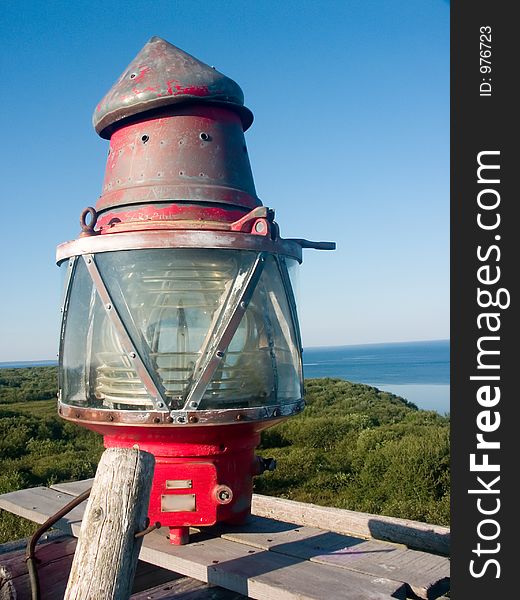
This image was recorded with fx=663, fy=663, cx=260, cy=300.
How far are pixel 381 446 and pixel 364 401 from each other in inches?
315

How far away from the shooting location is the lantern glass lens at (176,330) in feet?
9.48

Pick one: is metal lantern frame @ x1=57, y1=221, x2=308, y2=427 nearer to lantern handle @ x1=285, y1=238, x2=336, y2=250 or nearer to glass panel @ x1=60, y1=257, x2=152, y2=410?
glass panel @ x1=60, y1=257, x2=152, y2=410

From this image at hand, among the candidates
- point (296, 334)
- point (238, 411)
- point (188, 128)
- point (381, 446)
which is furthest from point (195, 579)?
point (381, 446)

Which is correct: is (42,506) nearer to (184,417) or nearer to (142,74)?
(184,417)

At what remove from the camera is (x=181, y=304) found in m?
2.95

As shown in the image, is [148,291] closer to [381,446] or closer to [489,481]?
[489,481]

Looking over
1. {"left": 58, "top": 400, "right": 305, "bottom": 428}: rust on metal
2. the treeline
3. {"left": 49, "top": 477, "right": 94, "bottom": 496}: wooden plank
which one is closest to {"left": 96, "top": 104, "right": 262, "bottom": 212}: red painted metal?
{"left": 58, "top": 400, "right": 305, "bottom": 428}: rust on metal

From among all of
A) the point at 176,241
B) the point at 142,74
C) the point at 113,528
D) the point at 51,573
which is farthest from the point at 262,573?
the point at 142,74

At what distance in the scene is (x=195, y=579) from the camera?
9.82ft

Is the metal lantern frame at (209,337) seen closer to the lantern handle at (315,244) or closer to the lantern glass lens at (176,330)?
the lantern glass lens at (176,330)

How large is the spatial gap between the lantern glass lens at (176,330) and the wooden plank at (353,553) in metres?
0.64

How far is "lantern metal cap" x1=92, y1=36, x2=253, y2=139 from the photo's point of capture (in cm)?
307

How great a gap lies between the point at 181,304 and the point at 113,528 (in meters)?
1.00

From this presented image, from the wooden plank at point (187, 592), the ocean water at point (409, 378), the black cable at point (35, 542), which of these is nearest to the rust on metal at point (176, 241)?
the black cable at point (35, 542)
